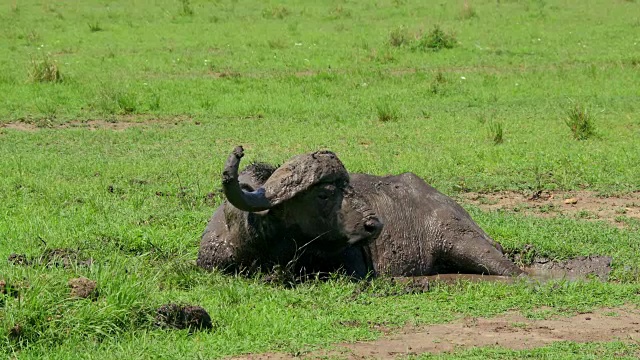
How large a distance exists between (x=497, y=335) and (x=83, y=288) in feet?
6.60

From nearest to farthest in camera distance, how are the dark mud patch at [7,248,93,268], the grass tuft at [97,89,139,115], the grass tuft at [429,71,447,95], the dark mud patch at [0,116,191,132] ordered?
1. the dark mud patch at [7,248,93,268]
2. the dark mud patch at [0,116,191,132]
3. the grass tuft at [97,89,139,115]
4. the grass tuft at [429,71,447,95]

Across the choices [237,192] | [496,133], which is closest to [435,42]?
[496,133]

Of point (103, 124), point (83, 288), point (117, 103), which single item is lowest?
point (103, 124)

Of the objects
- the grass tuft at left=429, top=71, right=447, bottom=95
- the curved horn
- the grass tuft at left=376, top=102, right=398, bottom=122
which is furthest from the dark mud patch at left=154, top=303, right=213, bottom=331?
the grass tuft at left=429, top=71, right=447, bottom=95

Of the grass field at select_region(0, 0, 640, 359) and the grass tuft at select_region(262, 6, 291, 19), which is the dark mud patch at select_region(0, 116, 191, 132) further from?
the grass tuft at select_region(262, 6, 291, 19)

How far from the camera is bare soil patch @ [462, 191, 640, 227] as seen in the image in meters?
8.53

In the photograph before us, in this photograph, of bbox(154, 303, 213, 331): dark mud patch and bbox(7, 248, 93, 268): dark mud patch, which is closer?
bbox(154, 303, 213, 331): dark mud patch

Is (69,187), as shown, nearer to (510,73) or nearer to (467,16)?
(510,73)

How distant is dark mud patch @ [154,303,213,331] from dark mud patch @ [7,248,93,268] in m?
1.09

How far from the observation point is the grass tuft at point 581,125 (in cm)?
1155

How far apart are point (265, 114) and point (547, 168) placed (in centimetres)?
422

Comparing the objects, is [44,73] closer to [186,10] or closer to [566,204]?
[186,10]

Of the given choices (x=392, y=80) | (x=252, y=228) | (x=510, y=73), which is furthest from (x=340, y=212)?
(x=510, y=73)

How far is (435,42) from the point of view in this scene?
17609 mm
